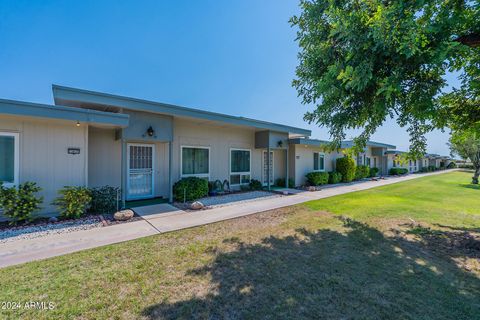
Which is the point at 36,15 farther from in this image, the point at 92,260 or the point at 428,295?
the point at 428,295

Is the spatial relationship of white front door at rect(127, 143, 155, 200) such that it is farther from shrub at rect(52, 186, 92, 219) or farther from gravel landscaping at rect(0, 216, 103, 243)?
gravel landscaping at rect(0, 216, 103, 243)

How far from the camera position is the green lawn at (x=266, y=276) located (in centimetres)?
246

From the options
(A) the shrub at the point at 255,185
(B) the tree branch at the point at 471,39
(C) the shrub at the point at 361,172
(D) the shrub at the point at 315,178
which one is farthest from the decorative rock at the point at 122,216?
(C) the shrub at the point at 361,172

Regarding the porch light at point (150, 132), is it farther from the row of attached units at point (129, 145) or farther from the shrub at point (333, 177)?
the shrub at point (333, 177)

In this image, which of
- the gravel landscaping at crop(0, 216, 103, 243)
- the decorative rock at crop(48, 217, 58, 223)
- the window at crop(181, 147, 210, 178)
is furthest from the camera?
the window at crop(181, 147, 210, 178)

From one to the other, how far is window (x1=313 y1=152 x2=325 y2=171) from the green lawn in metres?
9.84

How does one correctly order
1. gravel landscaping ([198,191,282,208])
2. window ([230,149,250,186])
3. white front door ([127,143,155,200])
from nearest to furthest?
gravel landscaping ([198,191,282,208]) < white front door ([127,143,155,200]) < window ([230,149,250,186])

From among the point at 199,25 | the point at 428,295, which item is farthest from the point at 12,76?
the point at 428,295

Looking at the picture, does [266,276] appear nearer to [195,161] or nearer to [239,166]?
[195,161]

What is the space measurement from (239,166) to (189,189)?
3.84 meters

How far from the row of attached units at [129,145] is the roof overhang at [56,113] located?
0.02 meters

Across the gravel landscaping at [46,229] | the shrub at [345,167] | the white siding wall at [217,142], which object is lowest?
the gravel landscaping at [46,229]

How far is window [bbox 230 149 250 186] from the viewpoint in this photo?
37.1 feet

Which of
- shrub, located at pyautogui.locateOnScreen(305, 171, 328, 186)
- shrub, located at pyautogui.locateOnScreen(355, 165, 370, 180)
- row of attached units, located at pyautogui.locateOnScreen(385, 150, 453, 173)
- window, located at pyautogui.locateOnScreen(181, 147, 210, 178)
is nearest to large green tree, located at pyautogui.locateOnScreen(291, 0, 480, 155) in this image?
row of attached units, located at pyautogui.locateOnScreen(385, 150, 453, 173)
